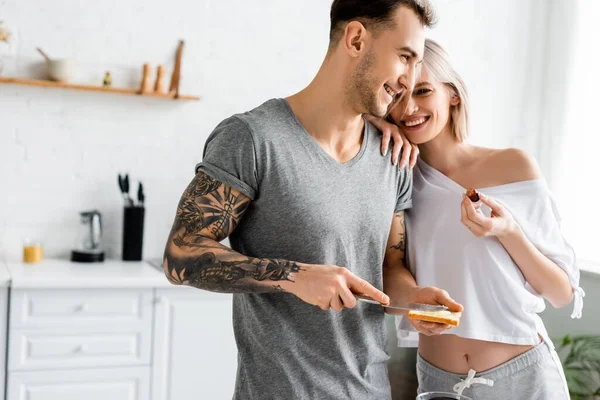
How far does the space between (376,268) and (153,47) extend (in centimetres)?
225

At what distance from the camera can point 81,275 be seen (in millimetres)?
2779

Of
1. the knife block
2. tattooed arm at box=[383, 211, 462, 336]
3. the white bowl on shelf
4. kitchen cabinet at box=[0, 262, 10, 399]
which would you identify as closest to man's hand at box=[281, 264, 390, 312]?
tattooed arm at box=[383, 211, 462, 336]

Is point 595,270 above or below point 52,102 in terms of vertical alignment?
below

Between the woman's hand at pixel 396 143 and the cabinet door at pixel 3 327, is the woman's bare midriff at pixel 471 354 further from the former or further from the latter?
the cabinet door at pixel 3 327

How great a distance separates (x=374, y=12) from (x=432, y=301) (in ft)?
1.98

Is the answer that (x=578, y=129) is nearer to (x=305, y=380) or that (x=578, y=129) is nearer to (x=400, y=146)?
(x=400, y=146)

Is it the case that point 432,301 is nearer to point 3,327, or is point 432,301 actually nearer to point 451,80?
point 451,80

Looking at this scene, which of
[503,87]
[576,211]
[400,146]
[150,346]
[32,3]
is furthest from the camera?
[503,87]

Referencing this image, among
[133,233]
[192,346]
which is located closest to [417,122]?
[192,346]

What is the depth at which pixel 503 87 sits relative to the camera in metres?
3.96

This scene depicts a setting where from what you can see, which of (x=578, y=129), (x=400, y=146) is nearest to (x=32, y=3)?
(x=400, y=146)

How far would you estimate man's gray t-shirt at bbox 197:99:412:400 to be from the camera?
4.37 ft

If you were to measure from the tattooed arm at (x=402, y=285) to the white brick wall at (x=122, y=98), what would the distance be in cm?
195

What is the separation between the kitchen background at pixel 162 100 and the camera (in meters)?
3.15
